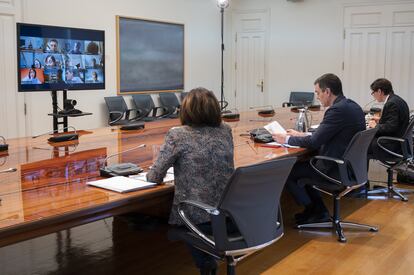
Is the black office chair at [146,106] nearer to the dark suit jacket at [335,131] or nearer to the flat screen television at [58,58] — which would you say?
the flat screen television at [58,58]

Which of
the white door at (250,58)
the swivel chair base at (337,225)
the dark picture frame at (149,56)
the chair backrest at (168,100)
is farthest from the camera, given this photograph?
the white door at (250,58)

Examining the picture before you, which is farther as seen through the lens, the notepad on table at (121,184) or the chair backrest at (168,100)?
the chair backrest at (168,100)

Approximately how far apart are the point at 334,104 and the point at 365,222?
44.1 inches

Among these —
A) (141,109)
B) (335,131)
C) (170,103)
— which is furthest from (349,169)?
(170,103)

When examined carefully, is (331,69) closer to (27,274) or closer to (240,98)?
(240,98)

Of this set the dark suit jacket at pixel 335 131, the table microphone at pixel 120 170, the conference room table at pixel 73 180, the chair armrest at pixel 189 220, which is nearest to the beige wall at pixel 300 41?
the conference room table at pixel 73 180

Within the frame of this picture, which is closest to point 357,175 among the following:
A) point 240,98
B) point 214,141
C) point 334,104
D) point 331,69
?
point 334,104

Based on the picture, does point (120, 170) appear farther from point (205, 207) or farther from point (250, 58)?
point (250, 58)

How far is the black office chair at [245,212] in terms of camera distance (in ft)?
7.23

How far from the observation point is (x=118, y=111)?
7676 millimetres

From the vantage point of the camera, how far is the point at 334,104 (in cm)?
380

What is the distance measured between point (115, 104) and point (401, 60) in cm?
493

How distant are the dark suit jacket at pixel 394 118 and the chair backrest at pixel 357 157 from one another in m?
1.22

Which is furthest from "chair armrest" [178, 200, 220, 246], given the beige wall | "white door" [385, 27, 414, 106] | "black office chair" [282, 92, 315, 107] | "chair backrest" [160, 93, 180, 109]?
the beige wall
